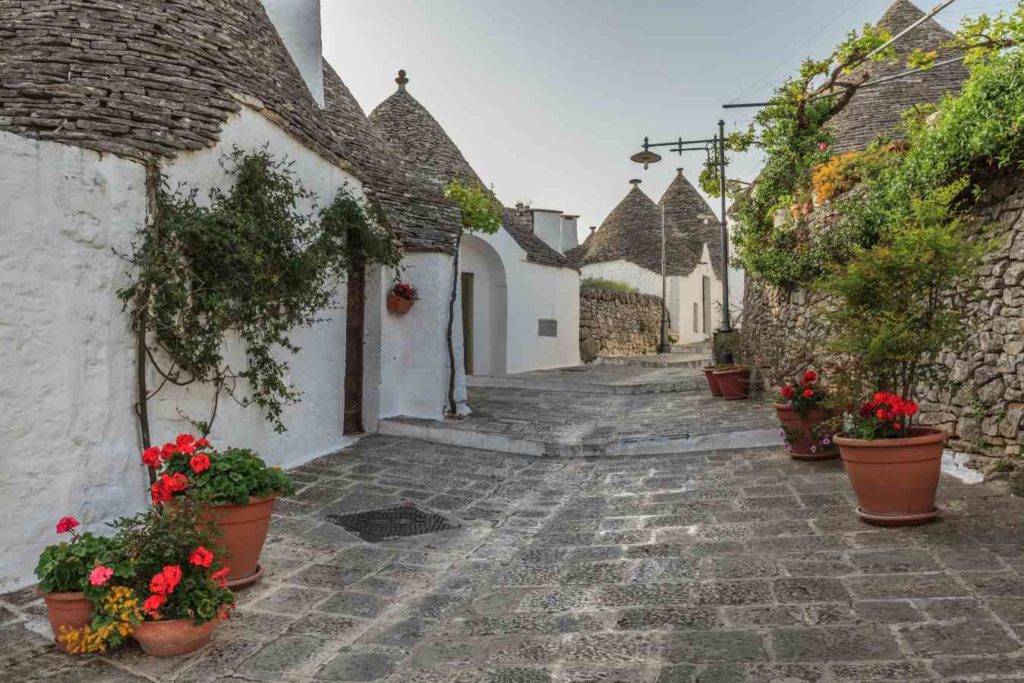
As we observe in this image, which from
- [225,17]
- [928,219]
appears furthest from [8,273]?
[928,219]

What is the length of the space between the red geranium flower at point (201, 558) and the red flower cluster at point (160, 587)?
8cm

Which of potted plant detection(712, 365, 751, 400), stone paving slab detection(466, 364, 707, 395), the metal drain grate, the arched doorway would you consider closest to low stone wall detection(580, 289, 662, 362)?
stone paving slab detection(466, 364, 707, 395)

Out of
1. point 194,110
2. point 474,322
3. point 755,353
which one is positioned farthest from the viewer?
point 474,322

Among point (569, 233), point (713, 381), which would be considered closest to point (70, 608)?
point (713, 381)

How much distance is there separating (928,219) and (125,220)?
18.4 feet

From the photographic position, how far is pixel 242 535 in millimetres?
3963

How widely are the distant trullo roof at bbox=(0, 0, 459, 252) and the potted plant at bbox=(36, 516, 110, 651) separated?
2.52 metres

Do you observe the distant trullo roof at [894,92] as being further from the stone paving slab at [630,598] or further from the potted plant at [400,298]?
the stone paving slab at [630,598]

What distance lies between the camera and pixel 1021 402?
191 inches

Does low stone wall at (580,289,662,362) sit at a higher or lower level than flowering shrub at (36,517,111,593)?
higher

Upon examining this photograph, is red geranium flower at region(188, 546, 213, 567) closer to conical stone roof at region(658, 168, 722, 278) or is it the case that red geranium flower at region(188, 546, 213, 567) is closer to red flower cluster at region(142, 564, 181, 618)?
red flower cluster at region(142, 564, 181, 618)

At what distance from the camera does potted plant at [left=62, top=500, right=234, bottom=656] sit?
3.13 meters

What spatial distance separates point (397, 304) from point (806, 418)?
5.20 m

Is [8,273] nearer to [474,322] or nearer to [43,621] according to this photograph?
[43,621]
